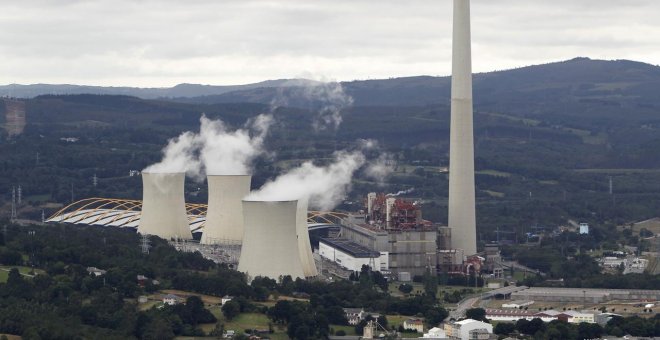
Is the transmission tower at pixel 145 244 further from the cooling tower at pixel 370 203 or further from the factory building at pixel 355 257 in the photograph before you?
the cooling tower at pixel 370 203

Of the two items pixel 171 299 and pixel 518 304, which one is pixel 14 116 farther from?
pixel 171 299

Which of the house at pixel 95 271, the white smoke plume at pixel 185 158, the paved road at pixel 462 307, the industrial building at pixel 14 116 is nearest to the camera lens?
the paved road at pixel 462 307

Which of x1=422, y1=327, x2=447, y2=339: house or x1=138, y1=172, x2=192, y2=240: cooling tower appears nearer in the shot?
x1=422, y1=327, x2=447, y2=339: house

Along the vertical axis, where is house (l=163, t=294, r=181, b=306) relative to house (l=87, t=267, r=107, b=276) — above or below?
below

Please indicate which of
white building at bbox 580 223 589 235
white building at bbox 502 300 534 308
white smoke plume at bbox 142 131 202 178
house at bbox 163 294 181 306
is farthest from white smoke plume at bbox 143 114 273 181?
house at bbox 163 294 181 306

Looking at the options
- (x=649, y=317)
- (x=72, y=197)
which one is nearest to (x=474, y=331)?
(x=649, y=317)

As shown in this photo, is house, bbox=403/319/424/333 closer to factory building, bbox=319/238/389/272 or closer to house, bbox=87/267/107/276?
house, bbox=87/267/107/276

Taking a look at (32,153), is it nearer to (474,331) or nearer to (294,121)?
(294,121)

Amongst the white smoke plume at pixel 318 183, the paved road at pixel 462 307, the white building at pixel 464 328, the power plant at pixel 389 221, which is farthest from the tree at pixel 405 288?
the white building at pixel 464 328
